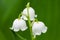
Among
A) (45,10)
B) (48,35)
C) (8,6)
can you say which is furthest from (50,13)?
(8,6)

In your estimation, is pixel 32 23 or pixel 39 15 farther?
pixel 39 15

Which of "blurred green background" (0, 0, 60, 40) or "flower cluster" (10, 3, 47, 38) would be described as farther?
"blurred green background" (0, 0, 60, 40)

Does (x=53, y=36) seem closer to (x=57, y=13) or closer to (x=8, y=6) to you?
(x=57, y=13)

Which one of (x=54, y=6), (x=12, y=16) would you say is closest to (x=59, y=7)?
(x=54, y=6)

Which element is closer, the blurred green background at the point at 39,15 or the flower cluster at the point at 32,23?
the flower cluster at the point at 32,23

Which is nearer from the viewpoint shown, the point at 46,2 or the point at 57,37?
the point at 57,37

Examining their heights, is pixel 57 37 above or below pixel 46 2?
below
